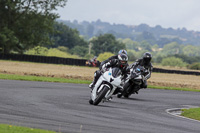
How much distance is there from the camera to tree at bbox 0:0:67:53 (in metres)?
51.3

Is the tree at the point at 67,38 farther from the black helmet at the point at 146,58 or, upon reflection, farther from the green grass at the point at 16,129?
the green grass at the point at 16,129

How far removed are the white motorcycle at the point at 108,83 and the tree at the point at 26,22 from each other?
37836 millimetres

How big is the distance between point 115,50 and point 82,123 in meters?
146

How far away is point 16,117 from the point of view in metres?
9.52

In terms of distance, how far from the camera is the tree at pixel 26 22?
51.3 m

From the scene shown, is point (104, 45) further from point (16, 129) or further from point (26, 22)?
point (16, 129)

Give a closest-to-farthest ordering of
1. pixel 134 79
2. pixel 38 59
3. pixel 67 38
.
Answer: pixel 134 79, pixel 38 59, pixel 67 38

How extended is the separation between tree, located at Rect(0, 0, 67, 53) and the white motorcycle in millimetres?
37836

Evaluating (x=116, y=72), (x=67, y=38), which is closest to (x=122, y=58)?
(x=116, y=72)

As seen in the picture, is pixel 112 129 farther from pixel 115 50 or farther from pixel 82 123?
pixel 115 50

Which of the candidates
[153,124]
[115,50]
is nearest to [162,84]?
[153,124]

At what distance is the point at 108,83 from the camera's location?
13.4 m

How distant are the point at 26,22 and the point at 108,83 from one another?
40470 mm

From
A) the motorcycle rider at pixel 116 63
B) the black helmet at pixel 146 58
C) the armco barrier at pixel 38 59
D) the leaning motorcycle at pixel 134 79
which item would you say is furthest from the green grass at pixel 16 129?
the armco barrier at pixel 38 59
